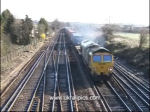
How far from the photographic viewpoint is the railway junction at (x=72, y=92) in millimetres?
14625

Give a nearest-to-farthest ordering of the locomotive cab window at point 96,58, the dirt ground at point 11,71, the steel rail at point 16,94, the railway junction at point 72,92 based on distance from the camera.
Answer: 1. the steel rail at point 16,94
2. the railway junction at point 72,92
3. the locomotive cab window at point 96,58
4. the dirt ground at point 11,71

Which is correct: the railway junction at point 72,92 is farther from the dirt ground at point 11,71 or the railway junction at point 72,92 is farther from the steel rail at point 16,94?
the dirt ground at point 11,71

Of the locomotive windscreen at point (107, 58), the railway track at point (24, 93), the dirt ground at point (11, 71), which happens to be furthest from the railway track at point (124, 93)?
the dirt ground at point (11, 71)

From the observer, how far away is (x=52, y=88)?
1839cm

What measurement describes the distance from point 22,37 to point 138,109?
36.4 m

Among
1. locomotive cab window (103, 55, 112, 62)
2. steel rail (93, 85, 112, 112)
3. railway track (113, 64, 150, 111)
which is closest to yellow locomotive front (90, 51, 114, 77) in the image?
locomotive cab window (103, 55, 112, 62)

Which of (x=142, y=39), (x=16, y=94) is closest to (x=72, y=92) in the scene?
(x=16, y=94)

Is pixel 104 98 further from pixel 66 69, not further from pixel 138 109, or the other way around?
pixel 66 69

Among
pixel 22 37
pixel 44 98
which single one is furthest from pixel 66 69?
pixel 22 37

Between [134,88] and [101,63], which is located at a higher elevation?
[101,63]

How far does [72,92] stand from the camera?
17328 mm

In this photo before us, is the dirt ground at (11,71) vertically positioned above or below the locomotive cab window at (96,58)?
below

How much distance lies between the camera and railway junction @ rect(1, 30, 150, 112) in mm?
14625

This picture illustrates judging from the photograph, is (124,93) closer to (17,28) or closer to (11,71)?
(11,71)
